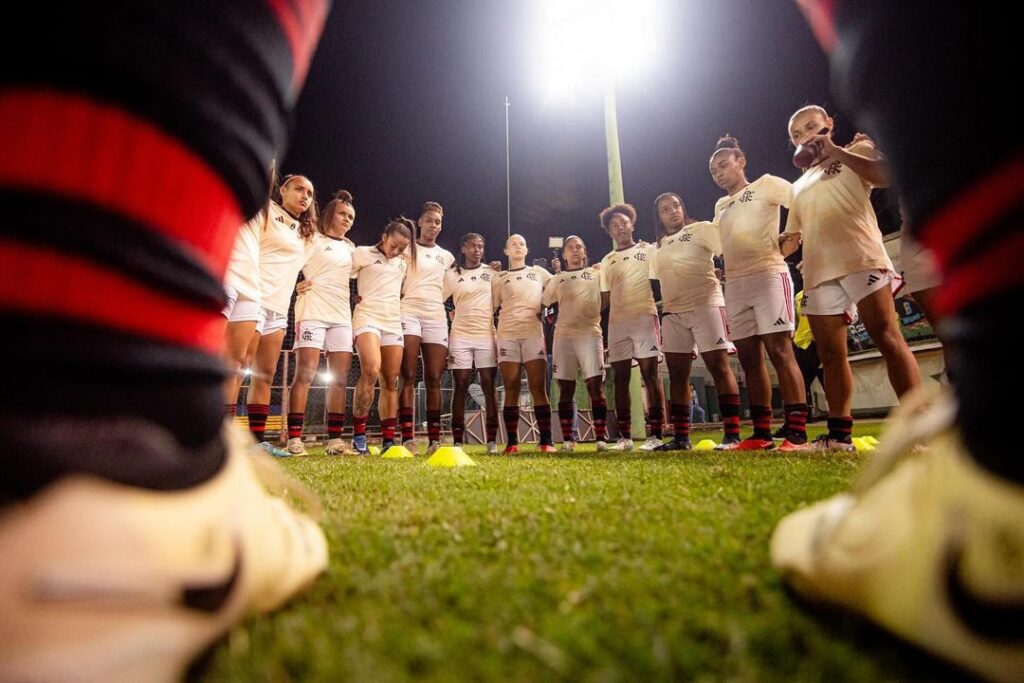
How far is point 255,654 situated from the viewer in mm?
577

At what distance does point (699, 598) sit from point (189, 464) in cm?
69

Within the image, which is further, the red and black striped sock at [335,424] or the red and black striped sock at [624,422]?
the red and black striped sock at [624,422]

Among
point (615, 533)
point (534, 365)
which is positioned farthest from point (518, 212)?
point (615, 533)

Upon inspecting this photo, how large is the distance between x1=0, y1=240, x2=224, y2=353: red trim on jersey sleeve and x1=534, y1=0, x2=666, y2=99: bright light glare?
983 centimetres

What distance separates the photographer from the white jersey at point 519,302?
6.19 meters

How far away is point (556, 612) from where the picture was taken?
0.67 metres

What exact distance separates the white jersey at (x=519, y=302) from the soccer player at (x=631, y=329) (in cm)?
86

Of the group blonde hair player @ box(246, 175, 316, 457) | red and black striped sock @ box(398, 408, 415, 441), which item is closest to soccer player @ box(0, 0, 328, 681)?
blonde hair player @ box(246, 175, 316, 457)

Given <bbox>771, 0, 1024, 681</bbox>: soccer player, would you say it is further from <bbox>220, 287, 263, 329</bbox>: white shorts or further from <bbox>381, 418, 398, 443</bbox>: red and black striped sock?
<bbox>381, 418, 398, 443</bbox>: red and black striped sock

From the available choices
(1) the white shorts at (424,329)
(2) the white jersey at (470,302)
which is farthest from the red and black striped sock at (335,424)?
(2) the white jersey at (470,302)

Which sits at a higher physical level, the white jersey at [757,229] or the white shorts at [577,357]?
the white jersey at [757,229]

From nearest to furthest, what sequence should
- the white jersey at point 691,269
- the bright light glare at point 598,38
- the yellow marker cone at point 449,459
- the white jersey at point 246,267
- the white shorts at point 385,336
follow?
the yellow marker cone at point 449,459, the white jersey at point 246,267, the white jersey at point 691,269, the white shorts at point 385,336, the bright light glare at point 598,38

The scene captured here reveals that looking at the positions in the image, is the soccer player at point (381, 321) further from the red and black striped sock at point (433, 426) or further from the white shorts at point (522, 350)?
the white shorts at point (522, 350)

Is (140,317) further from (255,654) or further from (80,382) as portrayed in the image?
(255,654)
